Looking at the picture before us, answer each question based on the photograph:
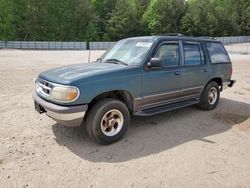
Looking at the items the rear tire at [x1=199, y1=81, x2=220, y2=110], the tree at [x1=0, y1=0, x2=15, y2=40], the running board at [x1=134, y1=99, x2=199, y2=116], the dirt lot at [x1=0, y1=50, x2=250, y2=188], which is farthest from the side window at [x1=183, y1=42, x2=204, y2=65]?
the tree at [x1=0, y1=0, x2=15, y2=40]

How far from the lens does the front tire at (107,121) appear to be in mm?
4316

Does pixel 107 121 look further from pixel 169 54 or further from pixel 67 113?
pixel 169 54

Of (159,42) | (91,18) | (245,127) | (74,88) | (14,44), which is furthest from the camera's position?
(91,18)

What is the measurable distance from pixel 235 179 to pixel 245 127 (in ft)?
7.49

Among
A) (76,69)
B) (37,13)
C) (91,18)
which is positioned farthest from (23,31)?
(76,69)

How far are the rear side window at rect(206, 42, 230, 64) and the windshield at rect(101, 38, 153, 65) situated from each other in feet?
6.58

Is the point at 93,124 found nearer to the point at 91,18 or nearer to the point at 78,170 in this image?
the point at 78,170

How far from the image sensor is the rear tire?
643 centimetres

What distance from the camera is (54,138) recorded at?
475 cm

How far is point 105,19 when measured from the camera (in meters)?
56.9

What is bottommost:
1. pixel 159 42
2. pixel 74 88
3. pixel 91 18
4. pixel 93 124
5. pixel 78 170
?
pixel 78 170

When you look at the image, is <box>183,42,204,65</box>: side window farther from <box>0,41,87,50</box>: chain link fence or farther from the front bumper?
<box>0,41,87,50</box>: chain link fence

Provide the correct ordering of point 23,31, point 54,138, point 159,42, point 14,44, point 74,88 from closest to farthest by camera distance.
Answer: point 74,88
point 54,138
point 159,42
point 14,44
point 23,31

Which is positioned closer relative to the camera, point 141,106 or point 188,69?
point 141,106
